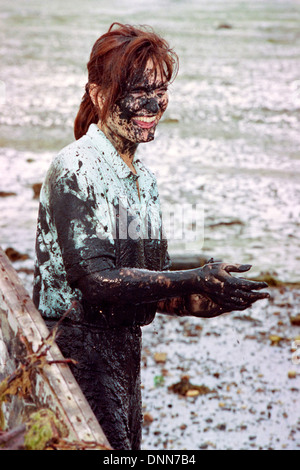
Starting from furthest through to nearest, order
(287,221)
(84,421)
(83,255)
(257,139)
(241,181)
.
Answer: (257,139)
(241,181)
(287,221)
(83,255)
(84,421)

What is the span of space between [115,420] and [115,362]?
168 mm

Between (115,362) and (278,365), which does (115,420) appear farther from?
(278,365)

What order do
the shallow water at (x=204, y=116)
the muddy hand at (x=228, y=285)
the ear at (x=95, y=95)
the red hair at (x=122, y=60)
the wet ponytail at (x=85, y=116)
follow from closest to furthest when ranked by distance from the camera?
the muddy hand at (x=228, y=285) < the red hair at (x=122, y=60) < the ear at (x=95, y=95) < the wet ponytail at (x=85, y=116) < the shallow water at (x=204, y=116)

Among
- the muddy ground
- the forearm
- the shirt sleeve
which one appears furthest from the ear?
the muddy ground

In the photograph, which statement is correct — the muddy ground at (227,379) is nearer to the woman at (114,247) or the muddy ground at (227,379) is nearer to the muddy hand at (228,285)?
the woman at (114,247)

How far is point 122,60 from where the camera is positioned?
7.92 feet

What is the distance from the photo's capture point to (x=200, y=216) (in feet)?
25.2

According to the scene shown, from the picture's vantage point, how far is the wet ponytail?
2.70 m

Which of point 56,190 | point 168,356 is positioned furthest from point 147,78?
point 168,356

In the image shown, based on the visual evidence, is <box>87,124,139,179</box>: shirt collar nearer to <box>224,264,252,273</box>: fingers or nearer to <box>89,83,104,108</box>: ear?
<box>89,83,104,108</box>: ear

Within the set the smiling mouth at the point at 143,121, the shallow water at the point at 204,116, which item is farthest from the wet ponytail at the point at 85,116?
the shallow water at the point at 204,116

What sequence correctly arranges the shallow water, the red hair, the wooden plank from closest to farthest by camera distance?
the wooden plank < the red hair < the shallow water

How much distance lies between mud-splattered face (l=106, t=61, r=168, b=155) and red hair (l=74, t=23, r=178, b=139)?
0.06 feet

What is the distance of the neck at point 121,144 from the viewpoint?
2.56m
